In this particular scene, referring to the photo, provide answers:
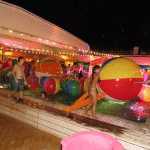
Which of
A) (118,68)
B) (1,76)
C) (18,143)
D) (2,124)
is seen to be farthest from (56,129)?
(1,76)

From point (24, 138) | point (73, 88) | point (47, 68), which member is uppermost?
point (47, 68)

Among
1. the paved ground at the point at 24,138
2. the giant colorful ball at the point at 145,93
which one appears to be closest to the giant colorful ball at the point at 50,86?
the paved ground at the point at 24,138

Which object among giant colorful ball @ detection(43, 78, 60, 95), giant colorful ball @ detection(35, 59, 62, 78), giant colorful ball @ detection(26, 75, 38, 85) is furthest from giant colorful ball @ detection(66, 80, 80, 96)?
giant colorful ball @ detection(26, 75, 38, 85)

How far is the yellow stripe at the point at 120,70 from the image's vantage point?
4973 millimetres

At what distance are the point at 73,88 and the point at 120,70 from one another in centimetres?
226

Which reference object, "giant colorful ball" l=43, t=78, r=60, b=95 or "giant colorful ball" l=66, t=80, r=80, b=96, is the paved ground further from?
"giant colorful ball" l=66, t=80, r=80, b=96

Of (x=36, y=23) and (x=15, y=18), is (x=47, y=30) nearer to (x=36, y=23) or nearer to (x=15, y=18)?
(x=36, y=23)

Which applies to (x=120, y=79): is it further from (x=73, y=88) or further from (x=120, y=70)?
(x=73, y=88)

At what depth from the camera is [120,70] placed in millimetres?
5027

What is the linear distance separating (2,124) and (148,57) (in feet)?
51.8

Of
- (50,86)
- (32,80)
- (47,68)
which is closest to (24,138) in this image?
(50,86)

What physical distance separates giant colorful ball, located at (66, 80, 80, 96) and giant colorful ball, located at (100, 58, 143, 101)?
1.40 meters

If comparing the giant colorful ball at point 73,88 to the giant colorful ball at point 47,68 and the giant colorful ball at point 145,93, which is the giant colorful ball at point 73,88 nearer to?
the giant colorful ball at point 47,68

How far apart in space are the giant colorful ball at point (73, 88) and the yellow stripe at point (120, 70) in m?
1.45
